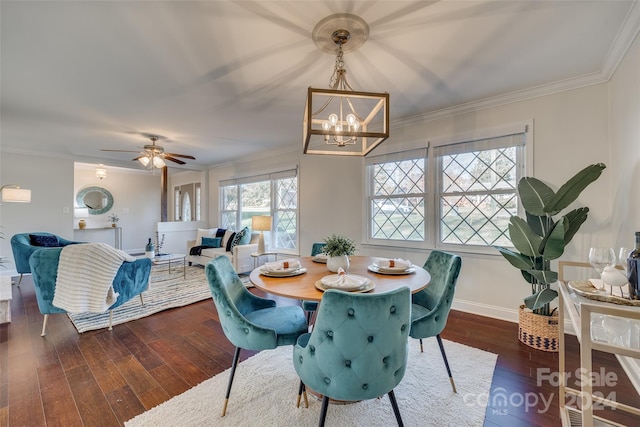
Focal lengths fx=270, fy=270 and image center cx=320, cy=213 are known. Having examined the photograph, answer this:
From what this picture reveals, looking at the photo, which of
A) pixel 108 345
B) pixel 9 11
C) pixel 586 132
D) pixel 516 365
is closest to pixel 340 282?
pixel 516 365

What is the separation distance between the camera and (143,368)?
2066 mm

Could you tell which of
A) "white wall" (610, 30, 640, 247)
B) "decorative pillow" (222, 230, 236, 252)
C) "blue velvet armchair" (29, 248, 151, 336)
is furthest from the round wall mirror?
"white wall" (610, 30, 640, 247)

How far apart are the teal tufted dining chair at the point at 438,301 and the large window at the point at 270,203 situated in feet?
9.92

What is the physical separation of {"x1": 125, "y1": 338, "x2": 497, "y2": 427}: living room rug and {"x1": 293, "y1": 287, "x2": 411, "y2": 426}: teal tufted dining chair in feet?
1.70

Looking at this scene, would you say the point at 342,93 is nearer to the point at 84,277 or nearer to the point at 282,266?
the point at 282,266

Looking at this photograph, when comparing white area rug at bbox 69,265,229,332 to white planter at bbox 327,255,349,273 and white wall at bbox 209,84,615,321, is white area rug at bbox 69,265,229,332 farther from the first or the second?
white planter at bbox 327,255,349,273

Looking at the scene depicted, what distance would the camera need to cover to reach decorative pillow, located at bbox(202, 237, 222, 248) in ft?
17.8

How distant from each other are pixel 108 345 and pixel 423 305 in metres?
2.76

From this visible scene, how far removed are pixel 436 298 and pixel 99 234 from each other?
829 centimetres

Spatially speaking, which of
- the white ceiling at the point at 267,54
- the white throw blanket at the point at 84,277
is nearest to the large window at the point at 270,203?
the white ceiling at the point at 267,54

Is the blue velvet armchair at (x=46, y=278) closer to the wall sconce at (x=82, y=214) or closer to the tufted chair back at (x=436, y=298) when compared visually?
the tufted chair back at (x=436, y=298)

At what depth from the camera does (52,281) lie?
2.55m

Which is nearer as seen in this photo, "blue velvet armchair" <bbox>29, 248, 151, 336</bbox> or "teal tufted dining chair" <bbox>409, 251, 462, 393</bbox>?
"teal tufted dining chair" <bbox>409, 251, 462, 393</bbox>

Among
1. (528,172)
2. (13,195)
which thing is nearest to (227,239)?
(13,195)
